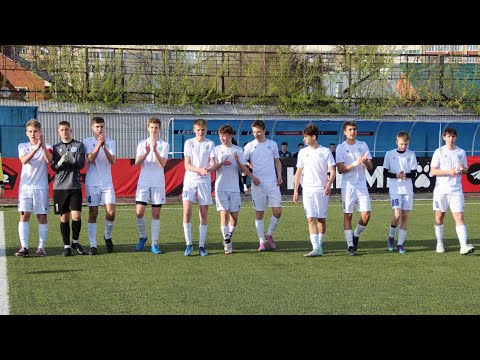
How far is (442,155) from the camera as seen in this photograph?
12.2m

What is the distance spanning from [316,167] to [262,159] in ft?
3.77

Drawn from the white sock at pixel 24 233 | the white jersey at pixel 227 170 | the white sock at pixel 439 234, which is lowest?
the white sock at pixel 439 234

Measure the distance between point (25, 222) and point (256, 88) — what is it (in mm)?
24592

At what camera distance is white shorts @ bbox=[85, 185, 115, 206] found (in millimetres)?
11898

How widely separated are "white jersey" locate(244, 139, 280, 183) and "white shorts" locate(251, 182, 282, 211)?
106mm

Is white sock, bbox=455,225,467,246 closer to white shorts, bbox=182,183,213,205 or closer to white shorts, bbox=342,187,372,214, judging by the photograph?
white shorts, bbox=342,187,372,214

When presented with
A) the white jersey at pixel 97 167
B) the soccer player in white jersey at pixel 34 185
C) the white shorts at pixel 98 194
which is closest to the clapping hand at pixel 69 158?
the soccer player in white jersey at pixel 34 185

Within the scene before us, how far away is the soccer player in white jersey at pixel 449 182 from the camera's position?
12.0 meters

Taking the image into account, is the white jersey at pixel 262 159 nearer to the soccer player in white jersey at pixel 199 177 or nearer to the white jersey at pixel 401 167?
the soccer player in white jersey at pixel 199 177

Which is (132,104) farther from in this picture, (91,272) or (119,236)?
(91,272)

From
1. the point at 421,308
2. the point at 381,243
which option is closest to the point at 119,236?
the point at 381,243

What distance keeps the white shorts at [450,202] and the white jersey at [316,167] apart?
2.02 metres

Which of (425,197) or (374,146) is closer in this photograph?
(425,197)
